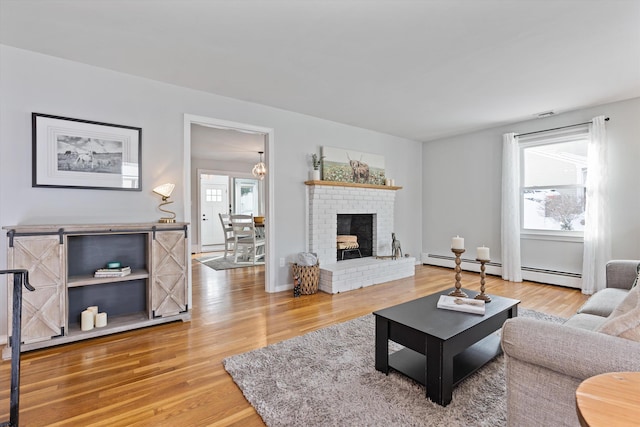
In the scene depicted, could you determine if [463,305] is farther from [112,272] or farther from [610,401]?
[112,272]

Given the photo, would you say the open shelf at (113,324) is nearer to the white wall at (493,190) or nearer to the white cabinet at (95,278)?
the white cabinet at (95,278)

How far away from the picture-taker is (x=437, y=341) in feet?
5.54

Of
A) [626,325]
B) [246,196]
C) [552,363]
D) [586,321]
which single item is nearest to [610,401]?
[552,363]

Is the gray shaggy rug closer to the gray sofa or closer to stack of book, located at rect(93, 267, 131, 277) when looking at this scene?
the gray sofa

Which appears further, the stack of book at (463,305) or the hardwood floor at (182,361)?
the stack of book at (463,305)

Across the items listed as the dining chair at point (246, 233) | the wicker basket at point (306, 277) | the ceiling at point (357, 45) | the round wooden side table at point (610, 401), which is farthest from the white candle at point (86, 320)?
the dining chair at point (246, 233)

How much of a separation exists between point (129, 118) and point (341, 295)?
311 centimetres

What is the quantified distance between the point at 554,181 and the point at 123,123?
565 cm

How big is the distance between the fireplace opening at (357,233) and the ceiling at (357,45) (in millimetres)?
2149

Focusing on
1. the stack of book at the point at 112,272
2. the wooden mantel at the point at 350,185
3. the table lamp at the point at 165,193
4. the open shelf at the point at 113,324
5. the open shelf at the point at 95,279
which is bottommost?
the open shelf at the point at 113,324

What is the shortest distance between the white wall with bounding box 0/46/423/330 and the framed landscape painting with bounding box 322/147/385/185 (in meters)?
0.28

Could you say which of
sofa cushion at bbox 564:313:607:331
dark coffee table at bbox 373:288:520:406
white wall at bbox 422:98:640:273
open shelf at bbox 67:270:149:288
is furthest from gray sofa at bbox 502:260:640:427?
white wall at bbox 422:98:640:273

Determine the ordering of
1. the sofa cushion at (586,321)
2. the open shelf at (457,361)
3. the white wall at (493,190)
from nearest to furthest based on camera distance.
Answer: the sofa cushion at (586,321) < the open shelf at (457,361) < the white wall at (493,190)

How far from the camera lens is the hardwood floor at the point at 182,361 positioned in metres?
1.65
